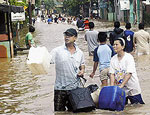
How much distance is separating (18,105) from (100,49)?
220 centimetres

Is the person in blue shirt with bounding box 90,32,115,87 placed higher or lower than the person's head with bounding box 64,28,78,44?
lower

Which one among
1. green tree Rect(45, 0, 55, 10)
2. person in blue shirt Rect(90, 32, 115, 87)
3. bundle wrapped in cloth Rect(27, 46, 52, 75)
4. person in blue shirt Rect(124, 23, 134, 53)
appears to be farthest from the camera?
green tree Rect(45, 0, 55, 10)

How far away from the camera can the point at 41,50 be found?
818 centimetres

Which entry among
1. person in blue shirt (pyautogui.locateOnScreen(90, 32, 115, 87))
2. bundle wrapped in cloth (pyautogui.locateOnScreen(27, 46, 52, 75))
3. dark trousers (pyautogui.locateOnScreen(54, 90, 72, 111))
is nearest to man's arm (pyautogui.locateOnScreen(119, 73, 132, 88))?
dark trousers (pyautogui.locateOnScreen(54, 90, 72, 111))

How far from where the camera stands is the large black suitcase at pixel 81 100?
8219mm

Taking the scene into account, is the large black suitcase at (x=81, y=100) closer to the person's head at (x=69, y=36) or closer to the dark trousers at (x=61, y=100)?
the dark trousers at (x=61, y=100)

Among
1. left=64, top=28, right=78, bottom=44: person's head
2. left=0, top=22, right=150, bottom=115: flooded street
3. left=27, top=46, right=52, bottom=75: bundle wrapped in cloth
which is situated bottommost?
left=0, top=22, right=150, bottom=115: flooded street

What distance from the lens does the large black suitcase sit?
8219 mm

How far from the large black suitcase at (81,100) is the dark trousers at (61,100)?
0.60 feet

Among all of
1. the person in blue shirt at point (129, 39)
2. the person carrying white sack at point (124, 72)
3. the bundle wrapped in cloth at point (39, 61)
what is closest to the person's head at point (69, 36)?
the bundle wrapped in cloth at point (39, 61)

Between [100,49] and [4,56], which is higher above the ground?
[100,49]

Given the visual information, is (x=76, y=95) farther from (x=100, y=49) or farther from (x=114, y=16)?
(x=114, y=16)

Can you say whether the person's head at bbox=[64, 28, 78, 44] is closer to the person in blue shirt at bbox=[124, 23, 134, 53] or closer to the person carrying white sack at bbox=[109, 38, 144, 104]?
the person carrying white sack at bbox=[109, 38, 144, 104]

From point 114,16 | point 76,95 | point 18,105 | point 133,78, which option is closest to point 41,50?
point 76,95
